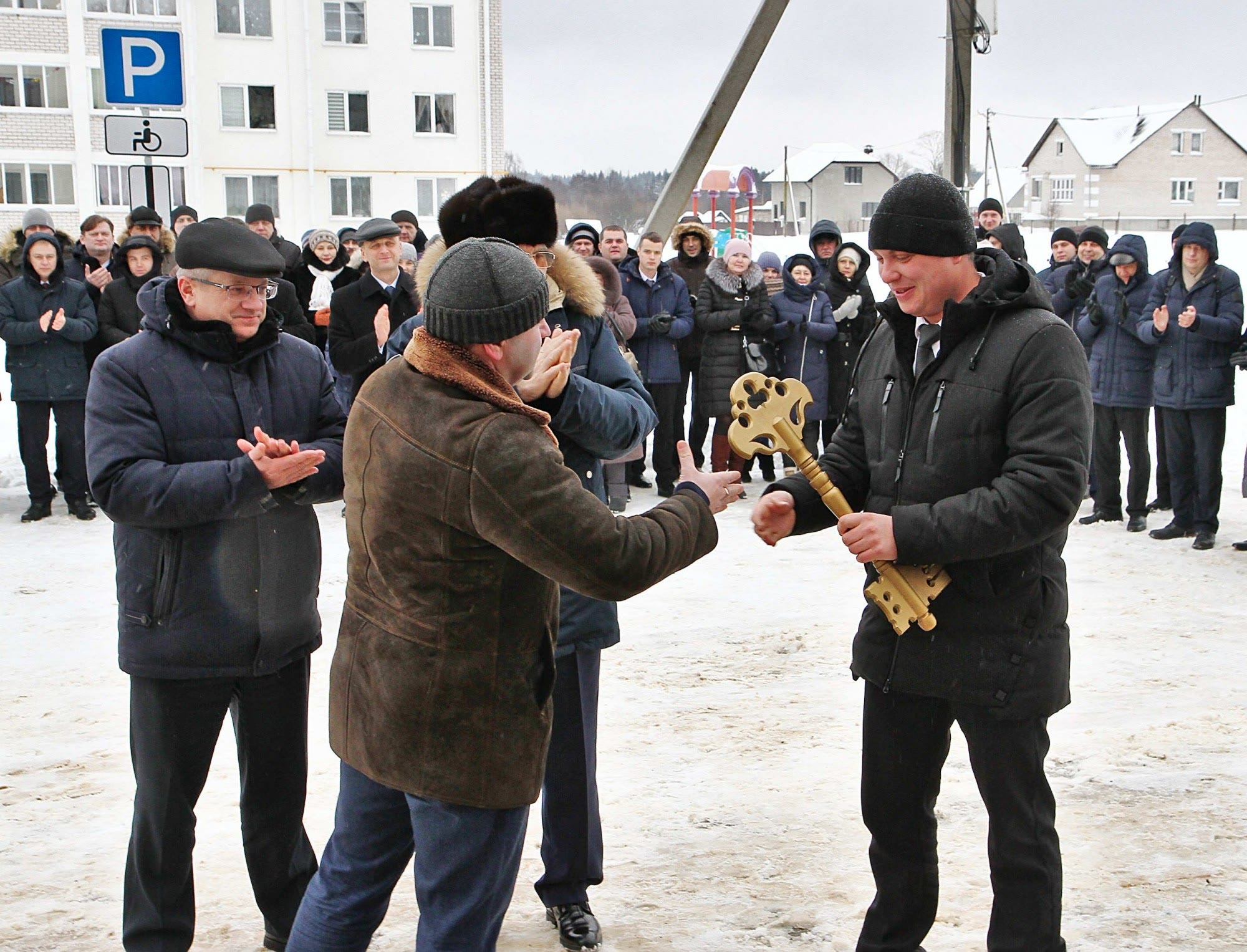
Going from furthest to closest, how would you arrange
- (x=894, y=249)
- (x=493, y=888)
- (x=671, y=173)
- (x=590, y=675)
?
(x=671, y=173) → (x=590, y=675) → (x=894, y=249) → (x=493, y=888)

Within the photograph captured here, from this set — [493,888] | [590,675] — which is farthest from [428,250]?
[493,888]

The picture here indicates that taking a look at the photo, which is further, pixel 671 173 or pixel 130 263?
pixel 671 173

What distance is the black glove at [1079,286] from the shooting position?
9.76m

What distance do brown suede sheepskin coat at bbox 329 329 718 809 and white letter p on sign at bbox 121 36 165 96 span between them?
678 cm

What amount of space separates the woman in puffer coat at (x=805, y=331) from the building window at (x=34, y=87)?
106 feet

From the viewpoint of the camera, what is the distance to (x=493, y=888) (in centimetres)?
264

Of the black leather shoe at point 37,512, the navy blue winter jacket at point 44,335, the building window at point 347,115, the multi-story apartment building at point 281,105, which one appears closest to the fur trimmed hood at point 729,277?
the navy blue winter jacket at point 44,335

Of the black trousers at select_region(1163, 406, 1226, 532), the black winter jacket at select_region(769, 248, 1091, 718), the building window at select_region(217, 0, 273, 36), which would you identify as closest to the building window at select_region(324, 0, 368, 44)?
the building window at select_region(217, 0, 273, 36)

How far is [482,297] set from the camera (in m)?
2.51

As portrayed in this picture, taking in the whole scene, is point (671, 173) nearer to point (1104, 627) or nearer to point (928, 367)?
point (1104, 627)

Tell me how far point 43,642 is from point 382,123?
1332 inches

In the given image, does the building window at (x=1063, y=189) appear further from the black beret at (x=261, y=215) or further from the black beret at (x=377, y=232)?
the black beret at (x=377, y=232)

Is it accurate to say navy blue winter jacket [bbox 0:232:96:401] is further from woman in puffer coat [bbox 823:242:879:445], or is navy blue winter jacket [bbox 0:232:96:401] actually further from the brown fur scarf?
the brown fur scarf

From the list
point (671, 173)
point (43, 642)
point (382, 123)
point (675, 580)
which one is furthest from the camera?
point (382, 123)
